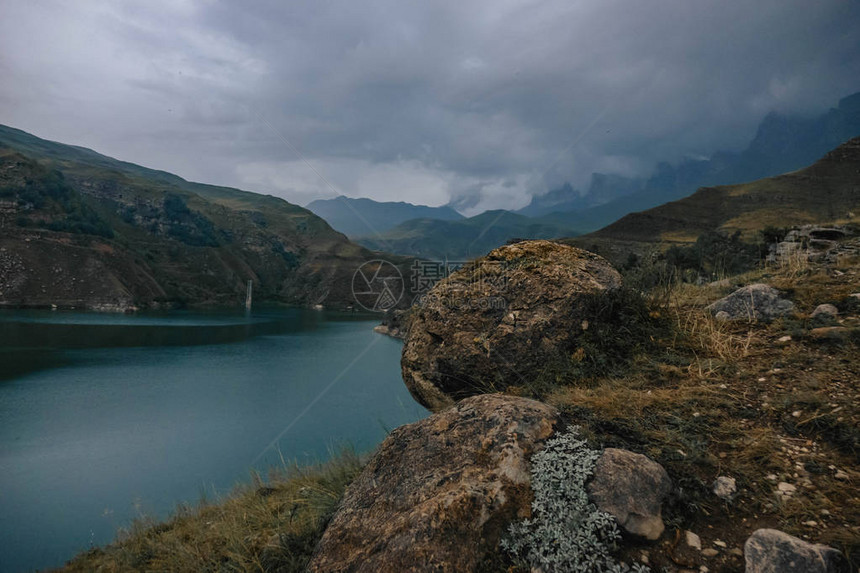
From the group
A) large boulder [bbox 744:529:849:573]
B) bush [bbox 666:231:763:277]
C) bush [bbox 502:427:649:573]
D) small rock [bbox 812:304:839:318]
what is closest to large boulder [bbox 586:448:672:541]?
bush [bbox 502:427:649:573]

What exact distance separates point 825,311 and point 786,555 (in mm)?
3626

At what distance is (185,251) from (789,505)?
498 ft

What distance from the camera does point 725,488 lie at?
93.3 inches

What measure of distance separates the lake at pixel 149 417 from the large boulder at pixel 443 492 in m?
1.77

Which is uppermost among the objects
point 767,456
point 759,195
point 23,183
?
point 759,195

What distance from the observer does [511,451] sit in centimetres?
282

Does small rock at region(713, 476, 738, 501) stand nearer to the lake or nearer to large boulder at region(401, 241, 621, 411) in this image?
large boulder at region(401, 241, 621, 411)

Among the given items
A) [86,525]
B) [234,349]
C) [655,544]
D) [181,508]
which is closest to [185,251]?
[234,349]

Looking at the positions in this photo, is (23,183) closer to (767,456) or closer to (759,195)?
(767,456)

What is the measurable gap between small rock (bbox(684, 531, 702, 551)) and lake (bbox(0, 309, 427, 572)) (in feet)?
11.5

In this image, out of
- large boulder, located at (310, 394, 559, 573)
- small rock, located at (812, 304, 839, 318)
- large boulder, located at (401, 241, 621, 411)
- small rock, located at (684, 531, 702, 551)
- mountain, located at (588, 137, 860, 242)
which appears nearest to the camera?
small rock, located at (684, 531, 702, 551)

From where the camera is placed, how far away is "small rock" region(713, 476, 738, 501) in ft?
7.66

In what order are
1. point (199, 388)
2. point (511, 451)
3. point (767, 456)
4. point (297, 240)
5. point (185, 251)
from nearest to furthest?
point (767, 456) < point (511, 451) < point (199, 388) < point (185, 251) < point (297, 240)

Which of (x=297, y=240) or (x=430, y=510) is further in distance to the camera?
(x=297, y=240)
